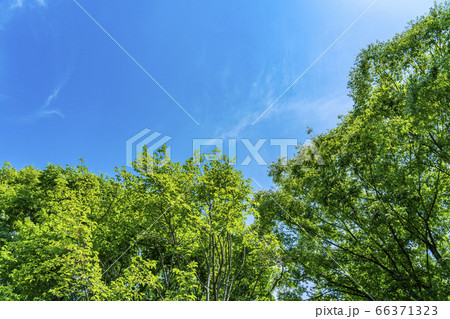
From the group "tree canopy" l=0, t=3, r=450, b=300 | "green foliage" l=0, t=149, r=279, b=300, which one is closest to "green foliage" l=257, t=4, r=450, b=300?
"tree canopy" l=0, t=3, r=450, b=300

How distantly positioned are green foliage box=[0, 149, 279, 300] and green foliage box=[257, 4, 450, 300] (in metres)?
2.54

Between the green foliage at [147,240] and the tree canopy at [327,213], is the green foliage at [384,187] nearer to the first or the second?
the tree canopy at [327,213]

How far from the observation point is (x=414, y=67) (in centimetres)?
974

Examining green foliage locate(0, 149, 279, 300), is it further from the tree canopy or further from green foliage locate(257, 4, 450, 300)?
green foliage locate(257, 4, 450, 300)

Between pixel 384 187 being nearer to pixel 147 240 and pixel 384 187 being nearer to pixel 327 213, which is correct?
pixel 327 213

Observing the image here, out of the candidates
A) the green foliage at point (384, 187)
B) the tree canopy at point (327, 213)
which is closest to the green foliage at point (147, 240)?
the tree canopy at point (327, 213)

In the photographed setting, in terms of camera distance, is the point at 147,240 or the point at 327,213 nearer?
the point at 327,213

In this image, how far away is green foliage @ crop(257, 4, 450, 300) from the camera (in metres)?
8.30

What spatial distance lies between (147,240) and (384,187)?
12.2 metres

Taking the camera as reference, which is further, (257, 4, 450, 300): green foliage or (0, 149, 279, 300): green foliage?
(0, 149, 279, 300): green foliage

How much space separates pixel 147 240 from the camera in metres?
14.4

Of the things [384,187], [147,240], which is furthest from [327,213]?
[147,240]
